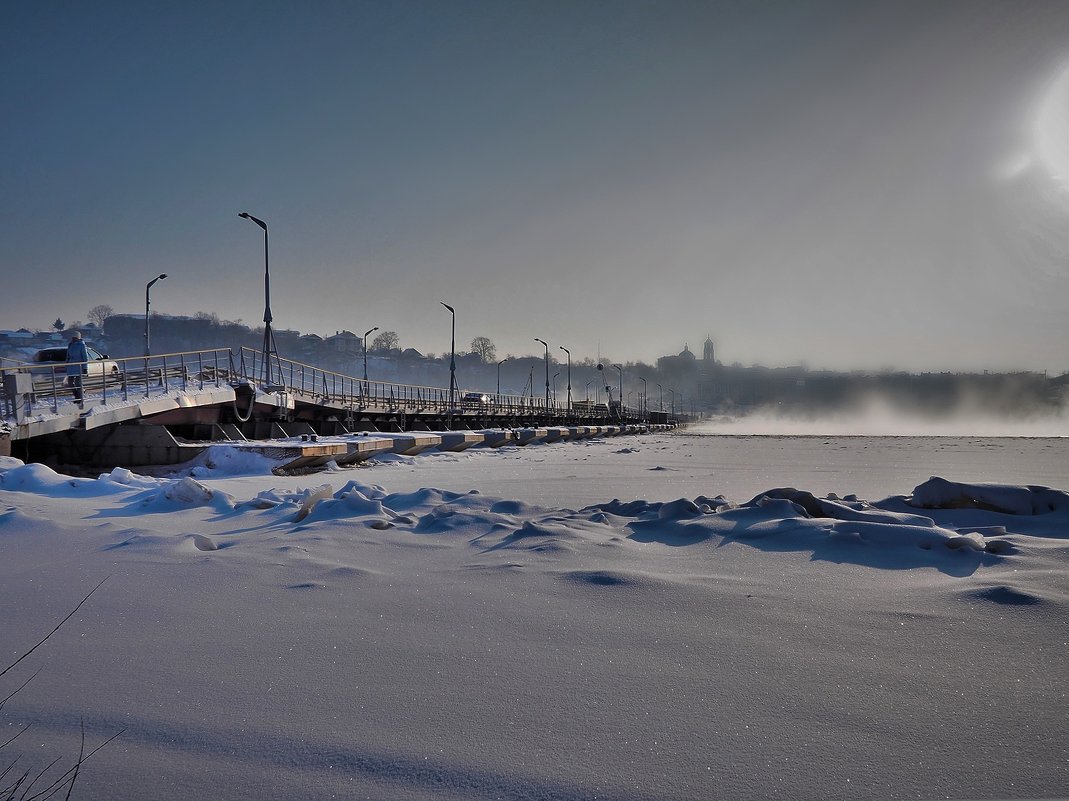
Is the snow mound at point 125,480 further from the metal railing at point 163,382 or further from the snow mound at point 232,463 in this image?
the metal railing at point 163,382

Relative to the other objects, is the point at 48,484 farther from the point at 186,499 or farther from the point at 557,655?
the point at 557,655

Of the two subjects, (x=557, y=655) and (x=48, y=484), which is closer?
(x=557, y=655)

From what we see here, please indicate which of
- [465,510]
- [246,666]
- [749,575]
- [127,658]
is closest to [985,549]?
[749,575]

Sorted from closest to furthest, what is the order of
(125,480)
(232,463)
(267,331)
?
(125,480) < (232,463) < (267,331)

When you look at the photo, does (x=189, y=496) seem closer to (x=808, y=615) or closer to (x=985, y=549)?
(x=808, y=615)

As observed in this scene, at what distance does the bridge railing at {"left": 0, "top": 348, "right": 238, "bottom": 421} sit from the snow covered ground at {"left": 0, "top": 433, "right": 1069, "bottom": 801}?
345 inches

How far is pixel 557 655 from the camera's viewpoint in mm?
2453

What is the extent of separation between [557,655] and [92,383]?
17.9m

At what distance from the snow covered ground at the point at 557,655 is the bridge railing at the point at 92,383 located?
875 centimetres

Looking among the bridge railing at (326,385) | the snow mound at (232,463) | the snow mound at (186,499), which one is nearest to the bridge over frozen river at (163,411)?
the bridge railing at (326,385)

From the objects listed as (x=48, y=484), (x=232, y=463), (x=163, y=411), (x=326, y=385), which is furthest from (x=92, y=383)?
(x=326, y=385)

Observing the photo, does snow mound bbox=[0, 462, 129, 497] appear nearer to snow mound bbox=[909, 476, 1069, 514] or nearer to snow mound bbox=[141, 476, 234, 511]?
snow mound bbox=[141, 476, 234, 511]

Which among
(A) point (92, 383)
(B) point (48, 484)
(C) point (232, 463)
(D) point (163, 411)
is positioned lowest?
(C) point (232, 463)

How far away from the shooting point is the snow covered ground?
5.50ft
